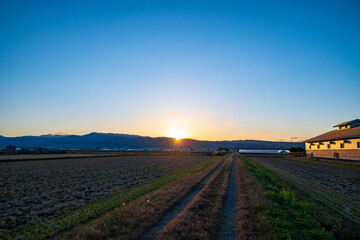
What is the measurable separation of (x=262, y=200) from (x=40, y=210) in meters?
11.8

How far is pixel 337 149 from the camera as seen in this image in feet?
155

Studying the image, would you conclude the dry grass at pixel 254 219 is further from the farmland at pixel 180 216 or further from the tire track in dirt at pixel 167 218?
the tire track in dirt at pixel 167 218

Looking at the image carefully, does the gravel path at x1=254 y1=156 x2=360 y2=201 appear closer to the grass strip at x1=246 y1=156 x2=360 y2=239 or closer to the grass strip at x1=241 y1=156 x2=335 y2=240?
the grass strip at x1=246 y1=156 x2=360 y2=239

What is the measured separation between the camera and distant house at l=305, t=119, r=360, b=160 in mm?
40531

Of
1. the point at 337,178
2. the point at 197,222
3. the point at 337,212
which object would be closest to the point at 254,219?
the point at 197,222

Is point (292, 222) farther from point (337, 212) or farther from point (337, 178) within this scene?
point (337, 178)

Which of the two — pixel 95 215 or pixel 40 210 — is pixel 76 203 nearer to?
pixel 40 210

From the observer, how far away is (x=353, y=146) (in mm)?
40844

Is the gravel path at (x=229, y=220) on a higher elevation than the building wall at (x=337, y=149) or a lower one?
lower

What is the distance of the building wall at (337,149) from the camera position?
40.4 m

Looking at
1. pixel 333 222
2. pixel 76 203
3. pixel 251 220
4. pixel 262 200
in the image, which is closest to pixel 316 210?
pixel 333 222

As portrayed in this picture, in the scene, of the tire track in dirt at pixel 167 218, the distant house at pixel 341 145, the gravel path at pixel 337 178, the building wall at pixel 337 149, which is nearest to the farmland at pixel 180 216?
the tire track in dirt at pixel 167 218

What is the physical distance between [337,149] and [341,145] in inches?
81.6

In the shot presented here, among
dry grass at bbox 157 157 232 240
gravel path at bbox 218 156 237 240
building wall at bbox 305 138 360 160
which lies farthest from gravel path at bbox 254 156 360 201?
building wall at bbox 305 138 360 160
